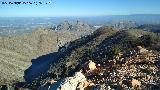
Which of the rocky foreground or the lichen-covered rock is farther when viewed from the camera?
the lichen-covered rock

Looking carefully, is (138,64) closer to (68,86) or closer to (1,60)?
(68,86)

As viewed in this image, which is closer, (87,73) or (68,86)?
(68,86)

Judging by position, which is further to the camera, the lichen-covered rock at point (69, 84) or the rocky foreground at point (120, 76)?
the lichen-covered rock at point (69, 84)

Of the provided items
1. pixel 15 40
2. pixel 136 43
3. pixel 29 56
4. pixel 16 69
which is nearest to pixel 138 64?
pixel 136 43

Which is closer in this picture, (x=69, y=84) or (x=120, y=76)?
(x=69, y=84)

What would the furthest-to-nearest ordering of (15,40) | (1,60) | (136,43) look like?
(15,40) → (1,60) → (136,43)

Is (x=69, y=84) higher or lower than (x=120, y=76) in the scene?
lower

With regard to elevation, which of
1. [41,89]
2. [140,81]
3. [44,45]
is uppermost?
[140,81]

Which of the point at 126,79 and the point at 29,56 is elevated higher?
the point at 126,79
